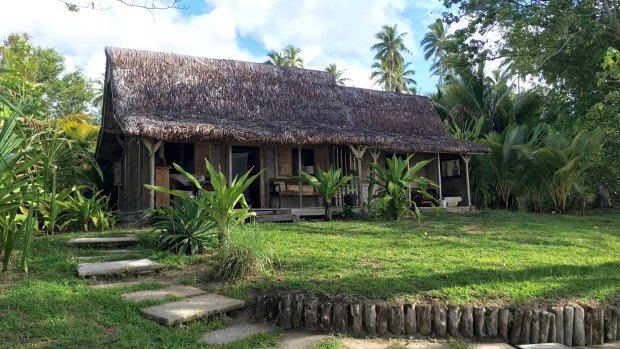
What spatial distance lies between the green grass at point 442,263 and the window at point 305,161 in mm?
4163

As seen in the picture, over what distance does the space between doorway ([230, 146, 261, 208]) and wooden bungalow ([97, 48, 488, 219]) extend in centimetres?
3

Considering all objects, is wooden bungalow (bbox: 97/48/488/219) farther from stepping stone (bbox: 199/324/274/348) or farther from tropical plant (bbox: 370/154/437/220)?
stepping stone (bbox: 199/324/274/348)

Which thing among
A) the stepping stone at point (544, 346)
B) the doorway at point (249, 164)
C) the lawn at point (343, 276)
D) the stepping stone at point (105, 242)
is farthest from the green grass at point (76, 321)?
the doorway at point (249, 164)

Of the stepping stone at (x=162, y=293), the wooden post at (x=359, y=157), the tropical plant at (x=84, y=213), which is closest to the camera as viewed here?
the stepping stone at (x=162, y=293)

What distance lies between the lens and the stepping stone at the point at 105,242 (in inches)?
258

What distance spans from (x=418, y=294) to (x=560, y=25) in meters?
9.55

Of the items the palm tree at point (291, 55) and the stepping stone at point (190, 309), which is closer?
the stepping stone at point (190, 309)

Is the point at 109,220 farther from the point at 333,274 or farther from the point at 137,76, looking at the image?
the point at 333,274

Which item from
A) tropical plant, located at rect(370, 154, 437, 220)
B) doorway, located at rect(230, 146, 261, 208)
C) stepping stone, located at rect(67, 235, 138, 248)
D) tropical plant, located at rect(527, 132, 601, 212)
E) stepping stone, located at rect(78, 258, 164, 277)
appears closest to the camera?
stepping stone, located at rect(78, 258, 164, 277)

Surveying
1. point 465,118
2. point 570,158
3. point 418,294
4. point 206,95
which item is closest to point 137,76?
point 206,95

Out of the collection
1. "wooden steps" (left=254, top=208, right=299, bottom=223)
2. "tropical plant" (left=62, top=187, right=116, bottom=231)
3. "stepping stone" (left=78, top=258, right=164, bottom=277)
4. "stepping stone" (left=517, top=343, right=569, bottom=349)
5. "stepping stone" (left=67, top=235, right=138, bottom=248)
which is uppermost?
"tropical plant" (left=62, top=187, right=116, bottom=231)

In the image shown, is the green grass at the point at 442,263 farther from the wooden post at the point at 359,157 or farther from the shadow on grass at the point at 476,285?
the wooden post at the point at 359,157

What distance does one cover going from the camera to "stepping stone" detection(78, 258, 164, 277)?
16.3ft

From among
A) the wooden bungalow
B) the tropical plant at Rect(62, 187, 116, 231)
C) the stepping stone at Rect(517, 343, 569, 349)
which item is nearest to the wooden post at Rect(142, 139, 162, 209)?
the wooden bungalow
